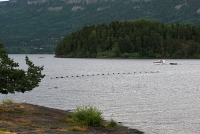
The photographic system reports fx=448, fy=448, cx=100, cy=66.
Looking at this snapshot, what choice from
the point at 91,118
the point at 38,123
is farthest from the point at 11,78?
the point at 91,118

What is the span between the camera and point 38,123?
36.7 meters

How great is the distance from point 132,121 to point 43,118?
380 inches

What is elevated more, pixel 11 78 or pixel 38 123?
pixel 11 78

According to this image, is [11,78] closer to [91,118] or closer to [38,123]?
[38,123]

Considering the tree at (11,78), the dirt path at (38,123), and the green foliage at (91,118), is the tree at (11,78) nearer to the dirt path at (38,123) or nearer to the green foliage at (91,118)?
the dirt path at (38,123)

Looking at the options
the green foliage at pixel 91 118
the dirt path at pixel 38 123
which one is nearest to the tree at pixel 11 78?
the dirt path at pixel 38 123

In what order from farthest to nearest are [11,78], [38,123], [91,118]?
[11,78]
[91,118]
[38,123]

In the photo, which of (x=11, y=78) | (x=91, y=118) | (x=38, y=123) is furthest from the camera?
(x=11, y=78)

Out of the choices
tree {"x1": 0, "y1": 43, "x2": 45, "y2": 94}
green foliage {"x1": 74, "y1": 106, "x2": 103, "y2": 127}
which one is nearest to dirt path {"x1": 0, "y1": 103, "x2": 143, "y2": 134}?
green foliage {"x1": 74, "y1": 106, "x2": 103, "y2": 127}

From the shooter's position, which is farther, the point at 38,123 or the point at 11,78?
the point at 11,78

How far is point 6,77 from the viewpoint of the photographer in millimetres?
40438

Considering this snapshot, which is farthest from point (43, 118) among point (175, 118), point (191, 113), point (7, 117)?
point (191, 113)

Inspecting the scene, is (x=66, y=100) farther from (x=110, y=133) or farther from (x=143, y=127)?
(x=110, y=133)

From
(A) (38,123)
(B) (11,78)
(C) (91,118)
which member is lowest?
(A) (38,123)
